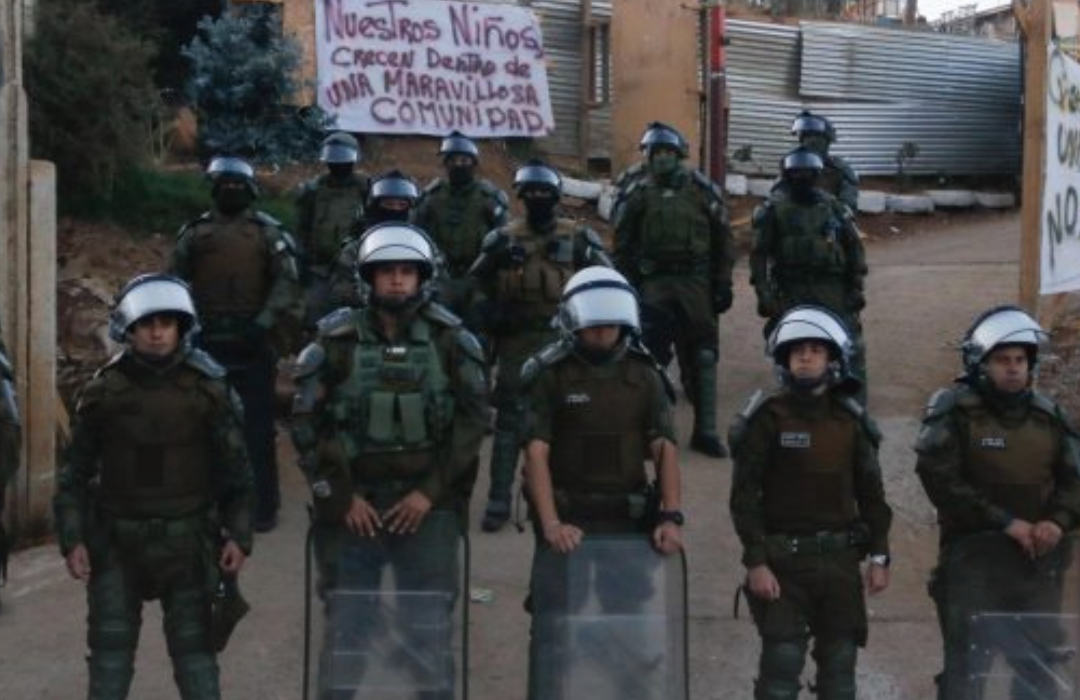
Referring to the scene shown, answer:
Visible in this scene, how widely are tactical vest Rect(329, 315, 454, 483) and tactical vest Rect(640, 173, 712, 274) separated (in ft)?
12.5

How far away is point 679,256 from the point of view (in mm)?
9336

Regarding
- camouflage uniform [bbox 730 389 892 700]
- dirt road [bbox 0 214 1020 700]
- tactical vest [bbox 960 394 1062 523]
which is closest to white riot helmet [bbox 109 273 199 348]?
dirt road [bbox 0 214 1020 700]

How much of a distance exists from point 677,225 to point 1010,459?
3.95 meters

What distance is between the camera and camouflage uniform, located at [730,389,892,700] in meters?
5.46

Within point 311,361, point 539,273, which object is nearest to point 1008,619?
point 311,361

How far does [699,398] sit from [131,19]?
924 centimetres

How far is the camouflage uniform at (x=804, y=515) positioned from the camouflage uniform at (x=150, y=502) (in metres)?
1.64

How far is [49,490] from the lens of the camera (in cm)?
820

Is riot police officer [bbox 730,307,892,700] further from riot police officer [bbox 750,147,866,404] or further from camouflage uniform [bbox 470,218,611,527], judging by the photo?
riot police officer [bbox 750,147,866,404]

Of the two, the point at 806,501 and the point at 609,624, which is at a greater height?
the point at 806,501

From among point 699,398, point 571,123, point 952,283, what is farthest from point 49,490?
point 571,123

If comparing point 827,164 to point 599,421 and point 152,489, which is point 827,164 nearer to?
point 599,421

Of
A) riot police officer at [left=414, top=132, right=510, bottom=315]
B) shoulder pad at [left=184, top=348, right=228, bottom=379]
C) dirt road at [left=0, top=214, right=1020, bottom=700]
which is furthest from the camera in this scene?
riot police officer at [left=414, top=132, right=510, bottom=315]

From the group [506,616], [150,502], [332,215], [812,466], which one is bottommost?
[506,616]
